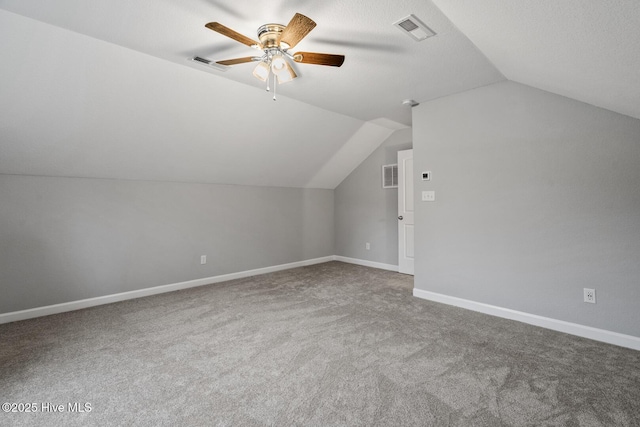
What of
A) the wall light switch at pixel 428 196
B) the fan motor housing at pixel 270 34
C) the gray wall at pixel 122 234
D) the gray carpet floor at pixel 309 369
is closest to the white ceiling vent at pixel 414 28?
the fan motor housing at pixel 270 34

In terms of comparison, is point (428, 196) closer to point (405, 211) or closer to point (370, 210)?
point (405, 211)

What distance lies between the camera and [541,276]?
2818mm

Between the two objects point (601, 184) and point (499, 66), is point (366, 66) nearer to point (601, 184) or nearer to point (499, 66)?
point (499, 66)

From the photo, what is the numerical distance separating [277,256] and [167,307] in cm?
218

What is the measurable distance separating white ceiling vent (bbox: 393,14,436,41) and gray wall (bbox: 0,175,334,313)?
133 inches

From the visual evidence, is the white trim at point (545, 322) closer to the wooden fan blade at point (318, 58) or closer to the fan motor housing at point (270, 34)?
the wooden fan blade at point (318, 58)

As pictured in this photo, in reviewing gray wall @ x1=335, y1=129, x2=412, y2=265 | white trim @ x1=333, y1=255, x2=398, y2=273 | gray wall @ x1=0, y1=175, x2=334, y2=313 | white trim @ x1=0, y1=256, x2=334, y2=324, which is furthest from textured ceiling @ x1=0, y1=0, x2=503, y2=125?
white trim @ x1=333, y1=255, x2=398, y2=273

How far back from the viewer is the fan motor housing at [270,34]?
6.78 feet

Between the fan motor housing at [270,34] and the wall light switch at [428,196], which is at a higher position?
the fan motor housing at [270,34]

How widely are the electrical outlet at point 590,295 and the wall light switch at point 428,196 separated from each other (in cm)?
162

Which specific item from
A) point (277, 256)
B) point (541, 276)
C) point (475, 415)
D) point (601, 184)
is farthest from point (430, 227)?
point (277, 256)

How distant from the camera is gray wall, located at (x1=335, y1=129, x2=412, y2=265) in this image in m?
5.18

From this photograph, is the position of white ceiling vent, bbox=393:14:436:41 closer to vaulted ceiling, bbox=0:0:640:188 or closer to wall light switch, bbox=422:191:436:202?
vaulted ceiling, bbox=0:0:640:188

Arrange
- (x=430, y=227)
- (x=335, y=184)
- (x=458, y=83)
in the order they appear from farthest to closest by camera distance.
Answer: (x=335, y=184) → (x=430, y=227) → (x=458, y=83)
